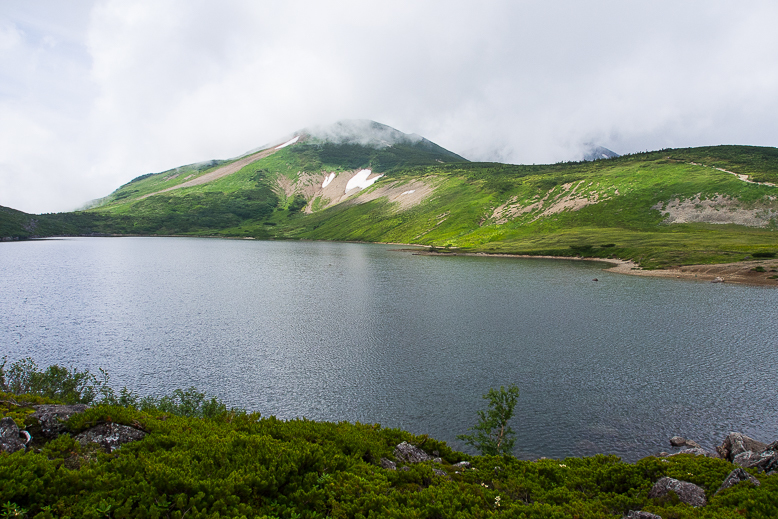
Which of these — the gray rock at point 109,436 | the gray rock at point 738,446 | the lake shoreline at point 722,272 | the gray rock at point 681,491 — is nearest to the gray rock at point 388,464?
the gray rock at point 109,436

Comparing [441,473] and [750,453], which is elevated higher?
[441,473]

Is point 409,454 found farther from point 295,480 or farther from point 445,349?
point 445,349

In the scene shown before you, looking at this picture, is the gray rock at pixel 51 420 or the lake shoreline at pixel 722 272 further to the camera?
the lake shoreline at pixel 722 272

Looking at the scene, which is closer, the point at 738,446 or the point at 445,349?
the point at 738,446

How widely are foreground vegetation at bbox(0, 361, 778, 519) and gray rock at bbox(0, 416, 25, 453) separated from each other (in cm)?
43

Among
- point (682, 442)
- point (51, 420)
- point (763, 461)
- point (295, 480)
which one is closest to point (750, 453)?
point (763, 461)

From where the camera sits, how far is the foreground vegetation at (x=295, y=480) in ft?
36.6

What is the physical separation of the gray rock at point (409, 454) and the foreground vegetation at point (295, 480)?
1.40 ft

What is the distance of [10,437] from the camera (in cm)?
1369

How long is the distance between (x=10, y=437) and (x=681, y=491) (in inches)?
964

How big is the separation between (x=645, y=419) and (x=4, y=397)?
42224 mm

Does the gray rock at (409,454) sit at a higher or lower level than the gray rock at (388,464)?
lower

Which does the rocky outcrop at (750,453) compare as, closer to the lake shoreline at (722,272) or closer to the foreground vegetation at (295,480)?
the foreground vegetation at (295,480)

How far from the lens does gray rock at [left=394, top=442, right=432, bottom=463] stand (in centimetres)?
1891
